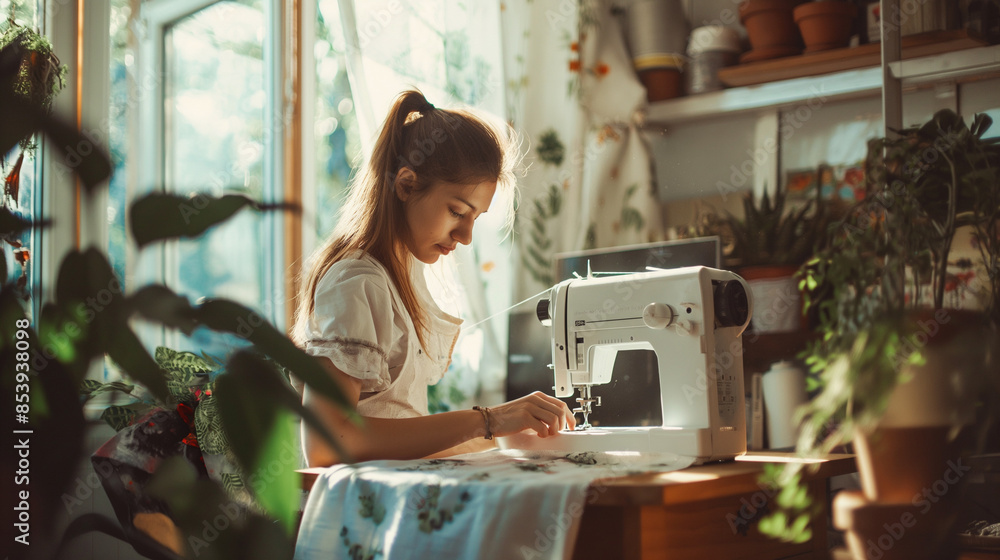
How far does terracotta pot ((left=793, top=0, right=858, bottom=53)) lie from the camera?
6.89 feet

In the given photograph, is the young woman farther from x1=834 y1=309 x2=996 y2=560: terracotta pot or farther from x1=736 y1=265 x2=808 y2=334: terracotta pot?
x1=736 y1=265 x2=808 y2=334: terracotta pot

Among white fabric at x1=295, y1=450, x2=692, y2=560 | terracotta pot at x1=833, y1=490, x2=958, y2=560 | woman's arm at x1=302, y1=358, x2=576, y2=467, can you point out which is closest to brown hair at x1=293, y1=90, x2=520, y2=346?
woman's arm at x1=302, y1=358, x2=576, y2=467

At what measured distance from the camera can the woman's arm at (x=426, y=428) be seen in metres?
1.12

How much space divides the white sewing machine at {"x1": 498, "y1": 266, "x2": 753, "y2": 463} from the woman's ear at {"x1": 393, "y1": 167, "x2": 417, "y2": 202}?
35 centimetres

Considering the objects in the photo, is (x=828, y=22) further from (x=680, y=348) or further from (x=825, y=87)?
(x=680, y=348)

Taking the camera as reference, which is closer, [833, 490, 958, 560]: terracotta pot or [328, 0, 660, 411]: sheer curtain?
[833, 490, 958, 560]: terracotta pot

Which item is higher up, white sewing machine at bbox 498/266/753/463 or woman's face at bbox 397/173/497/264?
woman's face at bbox 397/173/497/264

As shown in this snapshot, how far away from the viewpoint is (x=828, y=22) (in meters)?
2.11

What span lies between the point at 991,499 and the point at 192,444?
1289 mm

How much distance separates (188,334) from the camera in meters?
0.26

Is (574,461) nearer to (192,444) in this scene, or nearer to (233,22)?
(192,444)

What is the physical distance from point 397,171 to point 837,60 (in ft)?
4.60

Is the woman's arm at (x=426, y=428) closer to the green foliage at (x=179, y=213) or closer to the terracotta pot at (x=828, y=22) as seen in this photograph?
the green foliage at (x=179, y=213)

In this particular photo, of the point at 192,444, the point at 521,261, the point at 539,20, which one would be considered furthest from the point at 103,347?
the point at 539,20
